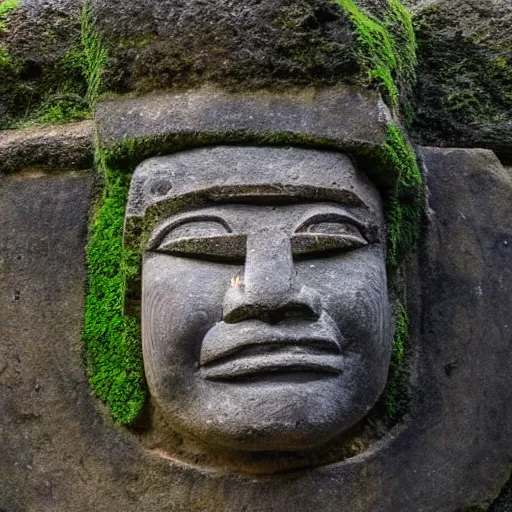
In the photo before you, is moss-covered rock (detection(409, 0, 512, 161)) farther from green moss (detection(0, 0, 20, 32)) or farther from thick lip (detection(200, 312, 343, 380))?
green moss (detection(0, 0, 20, 32))

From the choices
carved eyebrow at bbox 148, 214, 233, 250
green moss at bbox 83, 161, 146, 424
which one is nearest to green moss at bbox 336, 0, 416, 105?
carved eyebrow at bbox 148, 214, 233, 250

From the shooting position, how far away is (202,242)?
170 cm

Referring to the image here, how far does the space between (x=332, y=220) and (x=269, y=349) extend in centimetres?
33

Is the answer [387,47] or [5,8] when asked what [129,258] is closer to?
[387,47]

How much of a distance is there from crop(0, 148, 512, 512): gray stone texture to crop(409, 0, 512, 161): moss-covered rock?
0.13 metres

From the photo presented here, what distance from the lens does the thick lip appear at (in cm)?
157

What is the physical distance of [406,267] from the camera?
1.98m

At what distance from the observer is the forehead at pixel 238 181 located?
1730 millimetres

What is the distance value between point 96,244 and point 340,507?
82cm

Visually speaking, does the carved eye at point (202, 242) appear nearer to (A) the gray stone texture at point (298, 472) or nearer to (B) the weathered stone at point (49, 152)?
(A) the gray stone texture at point (298, 472)

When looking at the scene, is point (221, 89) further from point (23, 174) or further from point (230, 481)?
point (230, 481)

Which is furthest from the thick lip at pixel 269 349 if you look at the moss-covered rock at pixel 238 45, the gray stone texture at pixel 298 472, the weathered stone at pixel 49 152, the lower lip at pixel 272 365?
the weathered stone at pixel 49 152

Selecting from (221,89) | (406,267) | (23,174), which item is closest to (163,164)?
(221,89)

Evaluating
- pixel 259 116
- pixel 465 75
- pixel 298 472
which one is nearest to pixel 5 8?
pixel 259 116
